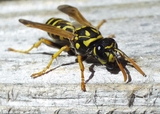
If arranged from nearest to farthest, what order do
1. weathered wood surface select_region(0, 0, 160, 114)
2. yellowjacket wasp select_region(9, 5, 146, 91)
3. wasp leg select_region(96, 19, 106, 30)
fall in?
1. weathered wood surface select_region(0, 0, 160, 114)
2. yellowjacket wasp select_region(9, 5, 146, 91)
3. wasp leg select_region(96, 19, 106, 30)

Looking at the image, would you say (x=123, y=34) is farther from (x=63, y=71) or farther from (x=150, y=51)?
(x=63, y=71)

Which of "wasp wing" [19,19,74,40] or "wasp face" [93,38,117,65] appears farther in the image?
"wasp wing" [19,19,74,40]

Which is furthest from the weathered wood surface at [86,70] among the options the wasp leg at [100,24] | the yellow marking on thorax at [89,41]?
the yellow marking on thorax at [89,41]

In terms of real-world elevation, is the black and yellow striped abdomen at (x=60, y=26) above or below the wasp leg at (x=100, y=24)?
below

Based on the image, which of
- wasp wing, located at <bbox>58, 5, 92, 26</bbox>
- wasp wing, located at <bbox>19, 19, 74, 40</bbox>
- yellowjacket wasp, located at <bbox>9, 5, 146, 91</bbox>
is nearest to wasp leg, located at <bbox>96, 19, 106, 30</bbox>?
yellowjacket wasp, located at <bbox>9, 5, 146, 91</bbox>

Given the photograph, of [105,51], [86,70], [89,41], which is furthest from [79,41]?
[86,70]

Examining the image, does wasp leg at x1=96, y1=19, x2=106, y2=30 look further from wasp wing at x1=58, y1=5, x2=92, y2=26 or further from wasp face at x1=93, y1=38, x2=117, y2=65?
wasp face at x1=93, y1=38, x2=117, y2=65

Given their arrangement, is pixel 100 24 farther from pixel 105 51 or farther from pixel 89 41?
pixel 105 51

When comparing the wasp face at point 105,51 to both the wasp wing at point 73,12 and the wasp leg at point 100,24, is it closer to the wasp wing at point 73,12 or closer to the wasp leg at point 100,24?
the wasp leg at point 100,24
